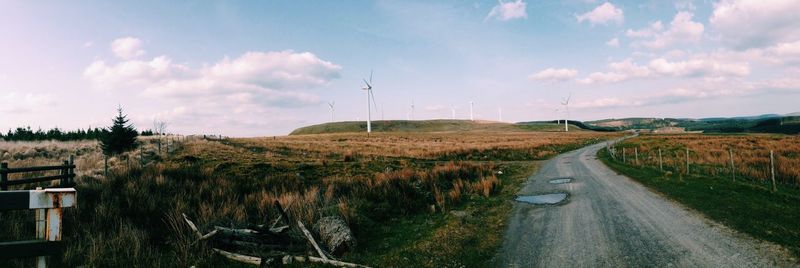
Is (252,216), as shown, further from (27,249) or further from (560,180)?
(560,180)

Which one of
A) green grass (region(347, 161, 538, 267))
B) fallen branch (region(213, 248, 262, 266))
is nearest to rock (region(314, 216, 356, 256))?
green grass (region(347, 161, 538, 267))

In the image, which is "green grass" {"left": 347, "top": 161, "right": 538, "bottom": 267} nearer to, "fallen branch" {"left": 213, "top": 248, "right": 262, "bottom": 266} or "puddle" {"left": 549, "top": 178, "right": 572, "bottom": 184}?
"fallen branch" {"left": 213, "top": 248, "right": 262, "bottom": 266}

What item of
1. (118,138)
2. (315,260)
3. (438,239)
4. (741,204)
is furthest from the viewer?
(118,138)

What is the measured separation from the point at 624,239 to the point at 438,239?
4.16m

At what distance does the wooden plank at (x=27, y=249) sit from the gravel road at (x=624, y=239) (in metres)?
6.85

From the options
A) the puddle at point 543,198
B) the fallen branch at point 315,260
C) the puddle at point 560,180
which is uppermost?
the fallen branch at point 315,260

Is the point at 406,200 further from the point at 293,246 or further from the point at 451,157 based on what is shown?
the point at 451,157

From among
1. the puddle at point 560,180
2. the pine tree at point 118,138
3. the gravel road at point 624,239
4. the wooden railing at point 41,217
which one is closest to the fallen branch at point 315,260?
the gravel road at point 624,239

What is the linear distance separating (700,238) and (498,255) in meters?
4.55

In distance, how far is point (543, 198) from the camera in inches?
586

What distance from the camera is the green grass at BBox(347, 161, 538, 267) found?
324 inches

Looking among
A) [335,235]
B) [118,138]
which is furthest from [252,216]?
[118,138]

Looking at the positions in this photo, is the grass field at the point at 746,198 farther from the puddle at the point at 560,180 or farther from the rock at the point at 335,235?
the rock at the point at 335,235

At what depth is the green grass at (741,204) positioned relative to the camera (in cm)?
894
